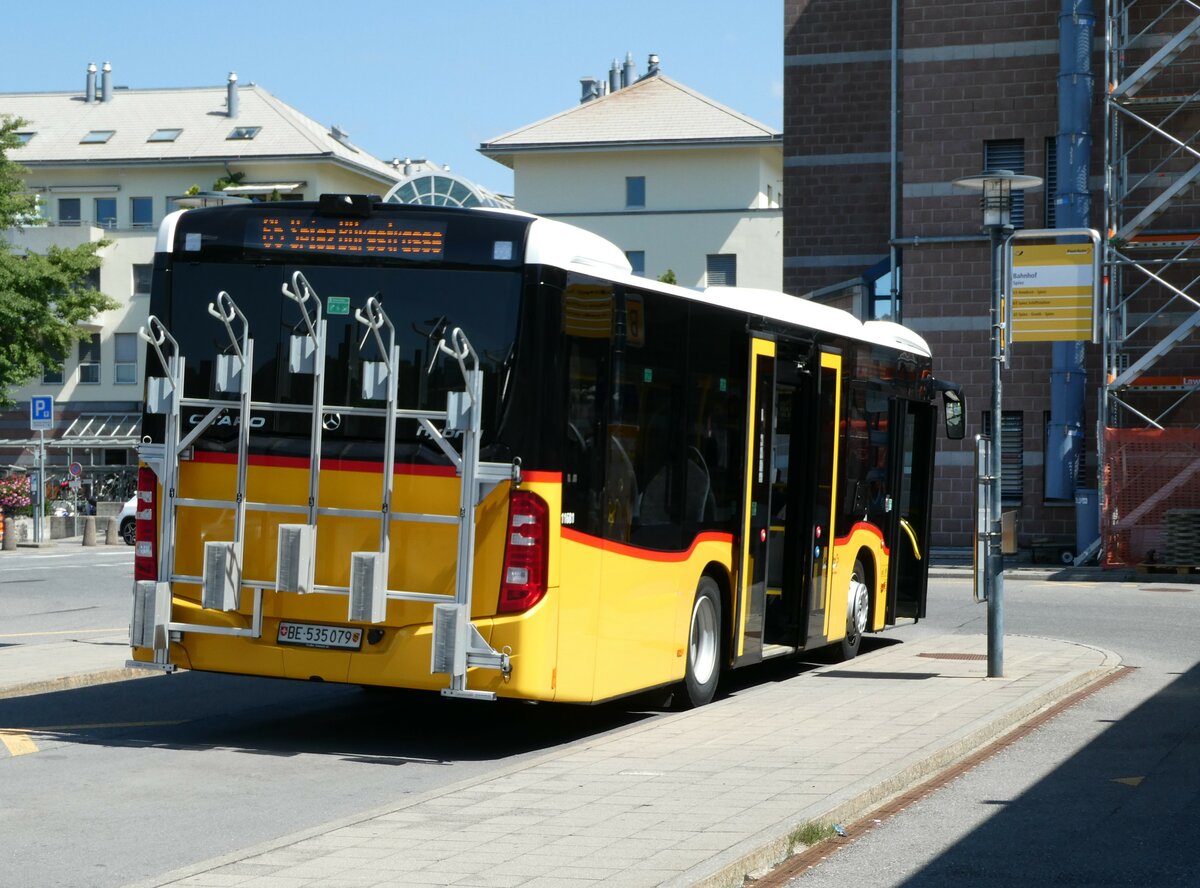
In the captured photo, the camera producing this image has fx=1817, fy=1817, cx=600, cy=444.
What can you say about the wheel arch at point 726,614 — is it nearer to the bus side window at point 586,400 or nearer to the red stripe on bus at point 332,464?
the bus side window at point 586,400

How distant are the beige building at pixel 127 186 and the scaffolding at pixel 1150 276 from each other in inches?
1657

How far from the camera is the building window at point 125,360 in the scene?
2849 inches

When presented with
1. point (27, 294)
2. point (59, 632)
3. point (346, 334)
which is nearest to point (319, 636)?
point (346, 334)

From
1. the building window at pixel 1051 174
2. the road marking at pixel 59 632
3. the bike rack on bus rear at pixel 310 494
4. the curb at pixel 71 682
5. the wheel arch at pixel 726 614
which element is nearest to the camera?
the bike rack on bus rear at pixel 310 494

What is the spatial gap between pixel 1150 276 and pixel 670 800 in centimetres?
2655

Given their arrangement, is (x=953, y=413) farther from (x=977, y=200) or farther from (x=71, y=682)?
(x=977, y=200)

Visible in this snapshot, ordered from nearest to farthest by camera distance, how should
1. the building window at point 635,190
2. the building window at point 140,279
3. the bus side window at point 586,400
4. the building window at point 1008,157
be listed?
the bus side window at point 586,400
the building window at point 1008,157
the building window at point 140,279
the building window at point 635,190

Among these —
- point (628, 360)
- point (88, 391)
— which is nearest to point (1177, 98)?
point (628, 360)

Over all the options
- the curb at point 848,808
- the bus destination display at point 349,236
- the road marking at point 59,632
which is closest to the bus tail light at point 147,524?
the bus destination display at point 349,236

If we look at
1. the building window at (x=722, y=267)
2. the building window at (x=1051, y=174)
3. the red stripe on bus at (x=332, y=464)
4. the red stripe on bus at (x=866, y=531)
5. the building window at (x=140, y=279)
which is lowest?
the red stripe on bus at (x=866, y=531)

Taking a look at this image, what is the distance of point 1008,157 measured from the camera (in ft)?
117

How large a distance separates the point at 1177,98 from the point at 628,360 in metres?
24.1

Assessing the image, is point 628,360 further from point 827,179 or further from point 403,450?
point 827,179

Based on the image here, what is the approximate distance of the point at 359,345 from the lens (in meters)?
10.5
